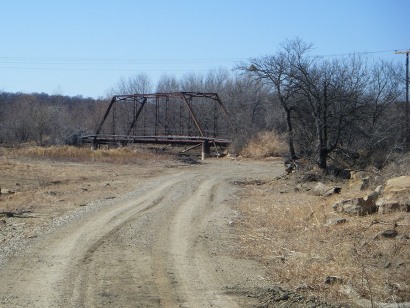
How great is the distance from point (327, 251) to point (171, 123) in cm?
5495

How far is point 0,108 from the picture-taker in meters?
86.7

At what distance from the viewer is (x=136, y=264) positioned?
34.0 ft

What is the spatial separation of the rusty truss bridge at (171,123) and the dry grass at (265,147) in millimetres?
2866

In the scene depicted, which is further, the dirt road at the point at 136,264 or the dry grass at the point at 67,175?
the dry grass at the point at 67,175

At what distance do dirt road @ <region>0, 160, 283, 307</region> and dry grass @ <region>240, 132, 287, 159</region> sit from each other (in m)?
26.9

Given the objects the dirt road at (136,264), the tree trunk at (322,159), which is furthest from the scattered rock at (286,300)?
the tree trunk at (322,159)

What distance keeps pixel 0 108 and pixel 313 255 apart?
83944mm

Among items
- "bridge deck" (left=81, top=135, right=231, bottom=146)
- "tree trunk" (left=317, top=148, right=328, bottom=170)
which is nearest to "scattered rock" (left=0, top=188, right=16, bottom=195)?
"tree trunk" (left=317, top=148, right=328, bottom=170)

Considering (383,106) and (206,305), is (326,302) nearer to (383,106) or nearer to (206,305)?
(206,305)

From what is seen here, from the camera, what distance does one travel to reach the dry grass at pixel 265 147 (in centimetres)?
→ 4503

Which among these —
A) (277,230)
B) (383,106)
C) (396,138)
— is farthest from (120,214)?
(383,106)

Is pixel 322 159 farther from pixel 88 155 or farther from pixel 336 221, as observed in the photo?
pixel 88 155

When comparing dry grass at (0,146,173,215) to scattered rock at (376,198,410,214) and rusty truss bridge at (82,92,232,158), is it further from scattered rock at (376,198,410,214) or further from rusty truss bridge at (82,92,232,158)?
scattered rock at (376,198,410,214)

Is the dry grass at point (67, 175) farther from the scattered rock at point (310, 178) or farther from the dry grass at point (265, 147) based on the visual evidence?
the scattered rock at point (310, 178)
